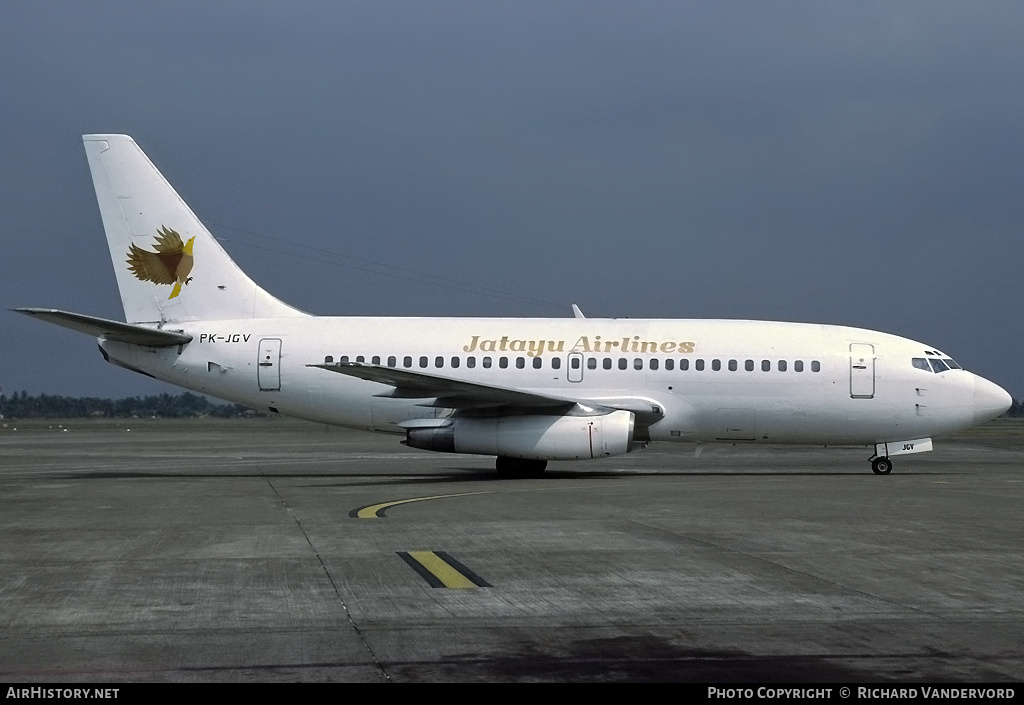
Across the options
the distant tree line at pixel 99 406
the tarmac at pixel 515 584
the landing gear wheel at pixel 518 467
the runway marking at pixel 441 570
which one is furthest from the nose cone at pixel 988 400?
the distant tree line at pixel 99 406

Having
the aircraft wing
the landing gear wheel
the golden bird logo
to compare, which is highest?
the golden bird logo

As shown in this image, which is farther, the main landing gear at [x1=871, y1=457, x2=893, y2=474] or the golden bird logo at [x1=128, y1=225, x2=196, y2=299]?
the golden bird logo at [x1=128, y1=225, x2=196, y2=299]

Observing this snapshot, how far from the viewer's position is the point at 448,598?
28.3 feet

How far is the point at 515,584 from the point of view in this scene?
9281mm

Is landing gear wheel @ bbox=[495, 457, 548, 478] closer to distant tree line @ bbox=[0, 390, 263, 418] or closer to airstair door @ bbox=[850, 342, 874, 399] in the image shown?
airstair door @ bbox=[850, 342, 874, 399]

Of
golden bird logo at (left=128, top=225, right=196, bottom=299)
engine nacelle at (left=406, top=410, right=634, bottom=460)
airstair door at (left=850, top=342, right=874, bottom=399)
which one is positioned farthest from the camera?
golden bird logo at (left=128, top=225, right=196, bottom=299)

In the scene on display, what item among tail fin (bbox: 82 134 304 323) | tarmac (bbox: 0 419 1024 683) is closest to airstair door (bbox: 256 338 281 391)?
tail fin (bbox: 82 134 304 323)

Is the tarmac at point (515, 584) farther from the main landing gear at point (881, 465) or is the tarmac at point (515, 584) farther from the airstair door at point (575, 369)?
the airstair door at point (575, 369)

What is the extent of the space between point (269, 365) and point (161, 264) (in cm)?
367

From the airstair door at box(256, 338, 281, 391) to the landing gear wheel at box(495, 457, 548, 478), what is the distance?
17.9 feet

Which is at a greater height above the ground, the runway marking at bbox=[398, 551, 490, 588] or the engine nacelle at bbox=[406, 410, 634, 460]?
the engine nacelle at bbox=[406, 410, 634, 460]

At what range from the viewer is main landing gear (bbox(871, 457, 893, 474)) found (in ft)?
80.4
